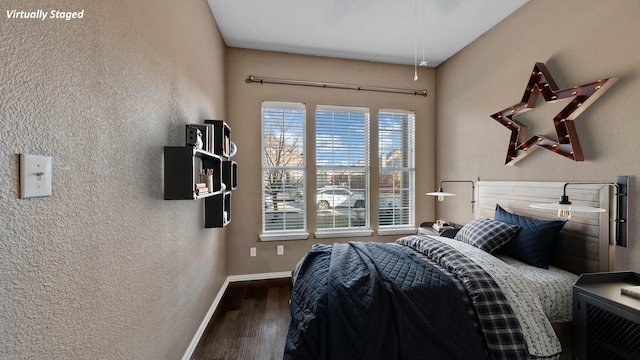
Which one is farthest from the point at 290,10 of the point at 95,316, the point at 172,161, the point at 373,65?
the point at 95,316

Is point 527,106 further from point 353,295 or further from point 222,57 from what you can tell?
point 222,57

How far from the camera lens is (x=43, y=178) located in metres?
0.75

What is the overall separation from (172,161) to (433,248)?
200cm

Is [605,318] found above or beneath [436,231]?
beneath

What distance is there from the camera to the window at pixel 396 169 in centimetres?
375

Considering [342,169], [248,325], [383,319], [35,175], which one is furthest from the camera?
[342,169]

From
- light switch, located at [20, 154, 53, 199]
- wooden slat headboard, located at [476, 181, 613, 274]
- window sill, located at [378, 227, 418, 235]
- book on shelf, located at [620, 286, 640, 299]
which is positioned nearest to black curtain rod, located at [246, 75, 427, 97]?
wooden slat headboard, located at [476, 181, 613, 274]

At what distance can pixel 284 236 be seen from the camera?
11.2 ft

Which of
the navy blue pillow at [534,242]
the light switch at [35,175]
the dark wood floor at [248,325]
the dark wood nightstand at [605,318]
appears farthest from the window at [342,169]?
the light switch at [35,175]

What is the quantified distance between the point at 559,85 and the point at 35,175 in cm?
341

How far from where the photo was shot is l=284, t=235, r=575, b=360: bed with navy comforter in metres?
1.33

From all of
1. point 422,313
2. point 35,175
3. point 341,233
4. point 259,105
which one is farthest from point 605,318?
point 259,105

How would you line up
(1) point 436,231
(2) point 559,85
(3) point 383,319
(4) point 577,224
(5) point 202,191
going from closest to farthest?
(3) point 383,319 < (5) point 202,191 < (4) point 577,224 < (2) point 559,85 < (1) point 436,231

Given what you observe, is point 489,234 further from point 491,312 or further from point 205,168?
point 205,168
